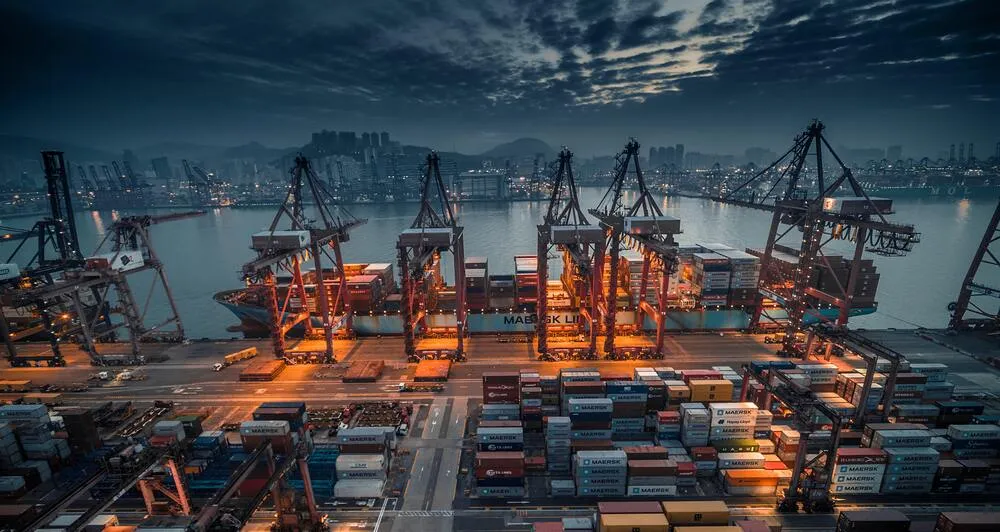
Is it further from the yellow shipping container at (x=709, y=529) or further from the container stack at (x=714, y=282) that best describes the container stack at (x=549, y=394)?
the container stack at (x=714, y=282)

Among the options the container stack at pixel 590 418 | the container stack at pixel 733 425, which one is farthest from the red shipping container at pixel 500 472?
the container stack at pixel 733 425

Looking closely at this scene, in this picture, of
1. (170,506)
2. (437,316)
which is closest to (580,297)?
(437,316)

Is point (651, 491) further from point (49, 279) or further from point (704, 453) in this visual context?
point (49, 279)

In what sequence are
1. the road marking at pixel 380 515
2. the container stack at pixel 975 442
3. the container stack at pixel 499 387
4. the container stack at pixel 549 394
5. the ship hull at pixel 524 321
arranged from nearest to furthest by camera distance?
the road marking at pixel 380 515 → the container stack at pixel 975 442 → the container stack at pixel 549 394 → the container stack at pixel 499 387 → the ship hull at pixel 524 321

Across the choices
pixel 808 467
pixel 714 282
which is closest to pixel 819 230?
pixel 714 282

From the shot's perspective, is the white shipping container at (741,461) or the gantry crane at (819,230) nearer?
the white shipping container at (741,461)

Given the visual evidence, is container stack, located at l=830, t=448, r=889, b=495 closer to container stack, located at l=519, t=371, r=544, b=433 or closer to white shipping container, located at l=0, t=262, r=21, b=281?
container stack, located at l=519, t=371, r=544, b=433

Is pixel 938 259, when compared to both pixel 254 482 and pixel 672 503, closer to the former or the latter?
pixel 672 503
